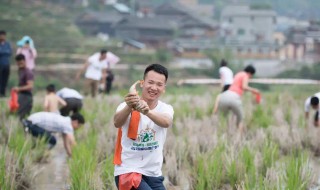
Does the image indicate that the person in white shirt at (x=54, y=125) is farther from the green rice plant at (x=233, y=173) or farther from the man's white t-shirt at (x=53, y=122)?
the green rice plant at (x=233, y=173)

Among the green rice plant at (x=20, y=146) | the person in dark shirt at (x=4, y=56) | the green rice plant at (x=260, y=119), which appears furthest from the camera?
the person in dark shirt at (x=4, y=56)

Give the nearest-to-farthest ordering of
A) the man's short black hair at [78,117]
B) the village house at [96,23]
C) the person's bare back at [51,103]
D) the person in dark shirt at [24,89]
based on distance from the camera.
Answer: the man's short black hair at [78,117]
the person's bare back at [51,103]
the person in dark shirt at [24,89]
the village house at [96,23]

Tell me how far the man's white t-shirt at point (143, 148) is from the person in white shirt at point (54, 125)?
9.12ft

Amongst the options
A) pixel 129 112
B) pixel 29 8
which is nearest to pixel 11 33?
pixel 29 8

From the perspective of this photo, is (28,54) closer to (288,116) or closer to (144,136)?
(288,116)

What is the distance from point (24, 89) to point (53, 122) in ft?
5.88

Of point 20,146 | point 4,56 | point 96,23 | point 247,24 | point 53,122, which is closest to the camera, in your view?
point 20,146

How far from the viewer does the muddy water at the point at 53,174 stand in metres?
5.35

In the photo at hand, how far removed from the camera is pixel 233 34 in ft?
164

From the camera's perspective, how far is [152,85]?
3332mm

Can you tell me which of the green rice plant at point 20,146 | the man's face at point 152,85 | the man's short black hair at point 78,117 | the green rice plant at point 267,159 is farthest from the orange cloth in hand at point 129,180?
the man's short black hair at point 78,117

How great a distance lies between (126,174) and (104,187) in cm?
110

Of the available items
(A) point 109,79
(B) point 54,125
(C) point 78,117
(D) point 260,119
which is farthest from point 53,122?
(A) point 109,79

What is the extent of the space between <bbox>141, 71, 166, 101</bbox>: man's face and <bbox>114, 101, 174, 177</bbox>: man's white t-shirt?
0.12 metres
